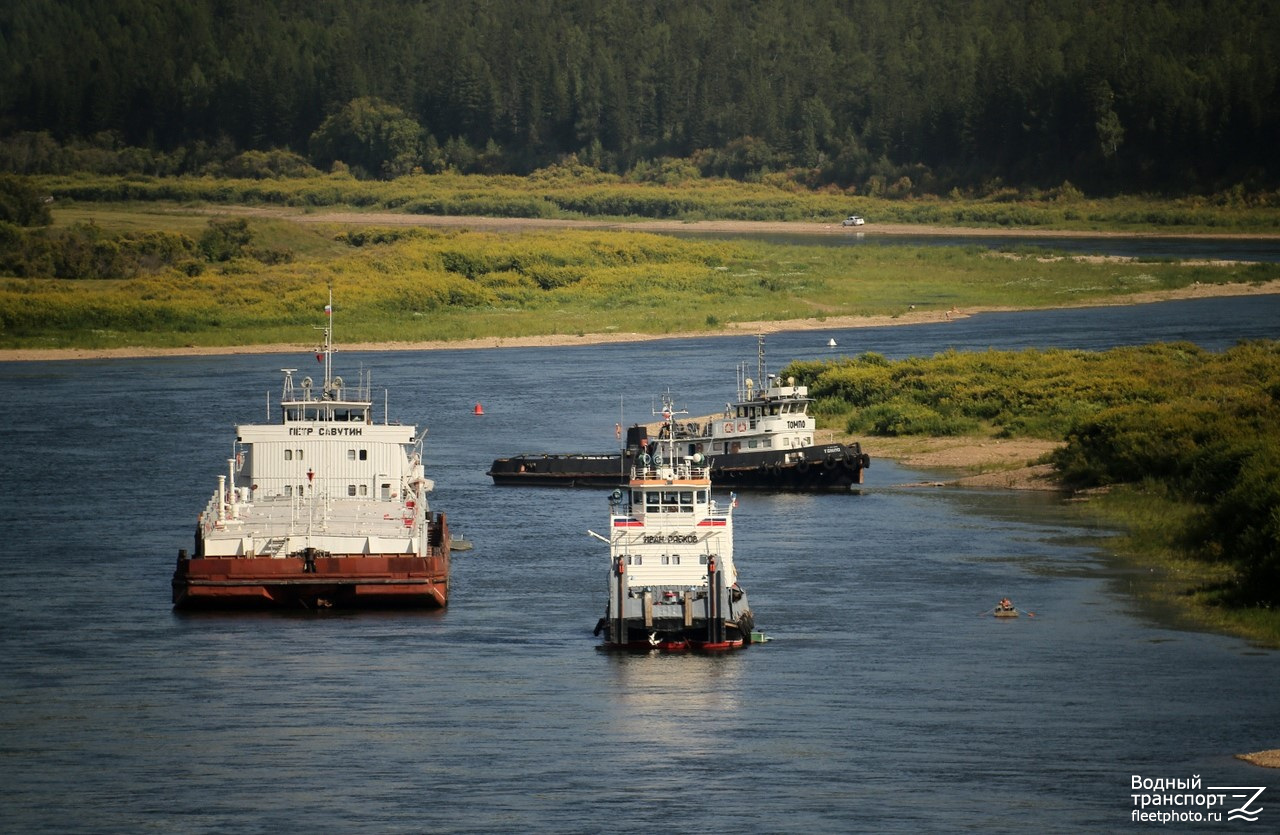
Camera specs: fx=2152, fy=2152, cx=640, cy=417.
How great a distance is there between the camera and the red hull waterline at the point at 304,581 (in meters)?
60.6

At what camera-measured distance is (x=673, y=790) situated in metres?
43.4

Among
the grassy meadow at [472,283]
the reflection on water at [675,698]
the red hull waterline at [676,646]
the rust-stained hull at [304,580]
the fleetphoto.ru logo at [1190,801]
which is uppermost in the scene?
the grassy meadow at [472,283]

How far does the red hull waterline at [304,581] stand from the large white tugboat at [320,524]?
3 centimetres

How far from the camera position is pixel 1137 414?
282ft

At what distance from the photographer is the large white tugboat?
199 feet

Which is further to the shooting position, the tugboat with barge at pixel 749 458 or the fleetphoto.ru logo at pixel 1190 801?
the tugboat with barge at pixel 749 458

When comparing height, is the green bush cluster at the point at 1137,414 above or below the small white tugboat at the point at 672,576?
above

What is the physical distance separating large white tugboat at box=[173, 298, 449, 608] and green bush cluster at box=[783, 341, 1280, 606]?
23894mm

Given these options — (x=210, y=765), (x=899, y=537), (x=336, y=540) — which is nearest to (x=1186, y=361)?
(x=899, y=537)

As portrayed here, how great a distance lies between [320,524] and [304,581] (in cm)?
361

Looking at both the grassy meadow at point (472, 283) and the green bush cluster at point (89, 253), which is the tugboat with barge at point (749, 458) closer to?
the grassy meadow at point (472, 283)

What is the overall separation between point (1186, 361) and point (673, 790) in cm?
7524

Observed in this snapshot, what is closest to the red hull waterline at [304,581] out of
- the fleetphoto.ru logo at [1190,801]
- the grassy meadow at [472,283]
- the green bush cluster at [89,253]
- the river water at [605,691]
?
the river water at [605,691]

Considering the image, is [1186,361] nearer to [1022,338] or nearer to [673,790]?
[1022,338]
